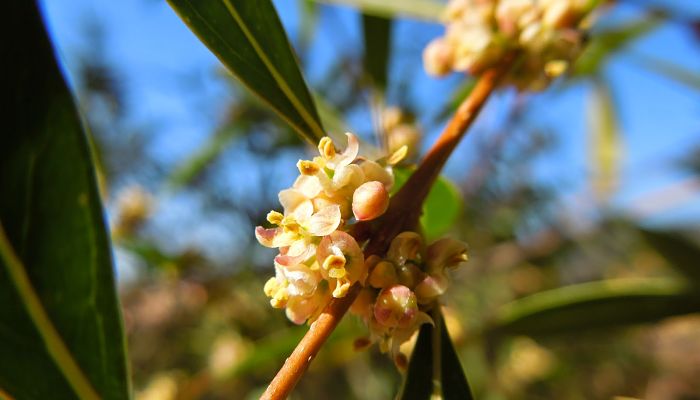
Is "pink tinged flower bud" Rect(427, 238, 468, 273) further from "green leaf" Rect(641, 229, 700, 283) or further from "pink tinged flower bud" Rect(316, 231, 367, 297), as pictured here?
"green leaf" Rect(641, 229, 700, 283)

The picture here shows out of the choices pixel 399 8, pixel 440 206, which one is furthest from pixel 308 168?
pixel 399 8

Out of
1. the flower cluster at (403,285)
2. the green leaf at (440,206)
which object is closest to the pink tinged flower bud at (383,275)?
the flower cluster at (403,285)

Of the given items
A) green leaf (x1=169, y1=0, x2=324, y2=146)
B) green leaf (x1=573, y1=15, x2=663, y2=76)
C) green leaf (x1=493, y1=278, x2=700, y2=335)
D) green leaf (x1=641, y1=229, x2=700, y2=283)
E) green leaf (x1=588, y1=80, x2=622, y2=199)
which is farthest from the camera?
green leaf (x1=588, y1=80, x2=622, y2=199)

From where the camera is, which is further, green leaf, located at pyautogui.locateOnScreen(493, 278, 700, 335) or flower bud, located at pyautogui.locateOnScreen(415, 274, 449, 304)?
green leaf, located at pyautogui.locateOnScreen(493, 278, 700, 335)

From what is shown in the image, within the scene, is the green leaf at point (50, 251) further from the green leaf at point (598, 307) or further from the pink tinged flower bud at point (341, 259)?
the green leaf at point (598, 307)

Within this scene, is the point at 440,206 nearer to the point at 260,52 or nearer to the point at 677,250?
the point at 260,52

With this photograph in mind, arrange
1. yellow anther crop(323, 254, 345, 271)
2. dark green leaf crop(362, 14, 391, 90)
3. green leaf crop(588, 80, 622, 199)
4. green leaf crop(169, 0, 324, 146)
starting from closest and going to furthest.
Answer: yellow anther crop(323, 254, 345, 271) < green leaf crop(169, 0, 324, 146) < dark green leaf crop(362, 14, 391, 90) < green leaf crop(588, 80, 622, 199)

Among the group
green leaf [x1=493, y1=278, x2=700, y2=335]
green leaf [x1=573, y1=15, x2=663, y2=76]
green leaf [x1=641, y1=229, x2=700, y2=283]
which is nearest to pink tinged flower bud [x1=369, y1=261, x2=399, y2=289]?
green leaf [x1=493, y1=278, x2=700, y2=335]
